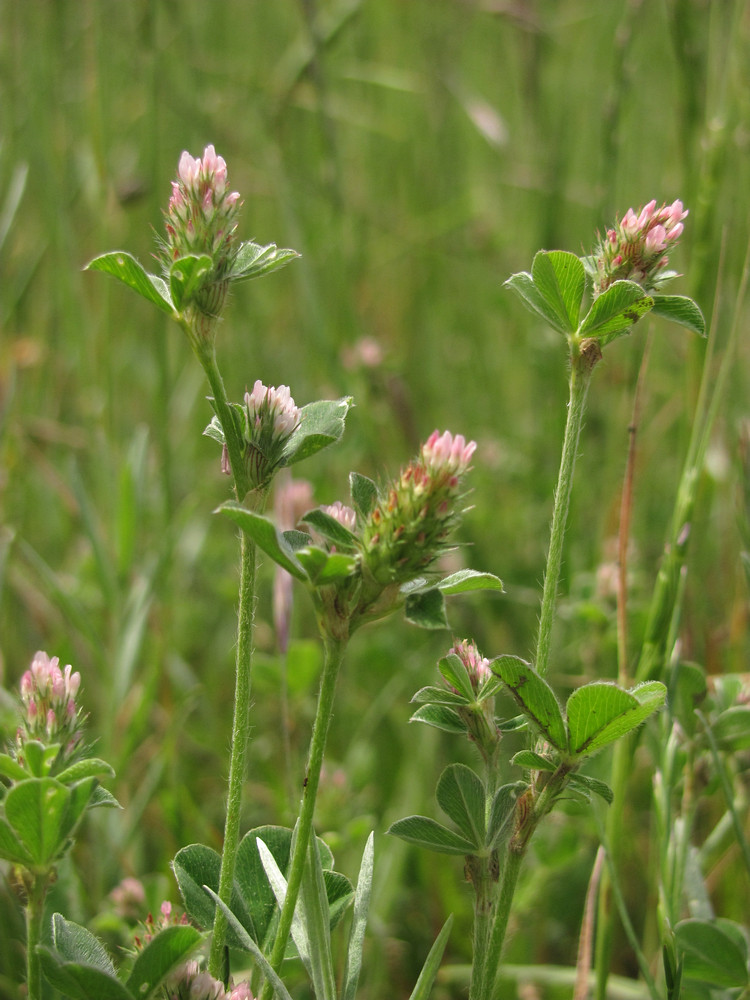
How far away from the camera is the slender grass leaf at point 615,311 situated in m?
0.72

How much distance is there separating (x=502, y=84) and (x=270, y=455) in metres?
3.62

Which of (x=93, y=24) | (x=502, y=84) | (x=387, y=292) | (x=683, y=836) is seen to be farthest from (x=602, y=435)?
(x=502, y=84)

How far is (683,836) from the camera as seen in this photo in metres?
0.98

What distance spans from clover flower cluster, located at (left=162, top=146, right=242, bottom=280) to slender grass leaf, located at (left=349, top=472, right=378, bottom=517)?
0.62 ft

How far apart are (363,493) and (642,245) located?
30cm

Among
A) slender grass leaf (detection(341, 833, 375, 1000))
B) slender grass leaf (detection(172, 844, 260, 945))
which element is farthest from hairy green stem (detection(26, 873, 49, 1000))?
slender grass leaf (detection(341, 833, 375, 1000))

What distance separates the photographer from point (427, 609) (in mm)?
677

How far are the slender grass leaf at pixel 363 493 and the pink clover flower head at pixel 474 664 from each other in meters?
0.14

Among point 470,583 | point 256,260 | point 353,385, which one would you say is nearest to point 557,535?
point 470,583

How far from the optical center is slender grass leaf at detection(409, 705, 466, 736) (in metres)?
0.79

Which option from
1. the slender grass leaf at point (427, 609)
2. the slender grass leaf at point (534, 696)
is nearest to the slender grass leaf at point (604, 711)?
the slender grass leaf at point (534, 696)

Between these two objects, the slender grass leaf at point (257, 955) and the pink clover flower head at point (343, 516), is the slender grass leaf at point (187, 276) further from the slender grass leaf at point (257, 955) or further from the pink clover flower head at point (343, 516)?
the slender grass leaf at point (257, 955)

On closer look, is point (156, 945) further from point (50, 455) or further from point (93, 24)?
point (50, 455)

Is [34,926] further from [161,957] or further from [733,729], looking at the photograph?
[733,729]
